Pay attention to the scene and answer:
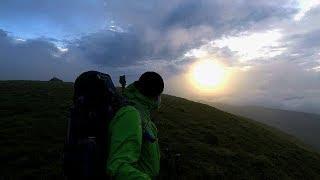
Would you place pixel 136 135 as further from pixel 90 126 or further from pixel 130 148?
pixel 90 126

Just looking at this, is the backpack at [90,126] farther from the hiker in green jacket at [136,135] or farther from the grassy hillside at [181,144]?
the grassy hillside at [181,144]

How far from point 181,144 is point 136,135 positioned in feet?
103

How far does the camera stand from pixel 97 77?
17.2 ft

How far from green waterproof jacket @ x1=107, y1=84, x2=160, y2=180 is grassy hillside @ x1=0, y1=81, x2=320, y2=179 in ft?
65.5

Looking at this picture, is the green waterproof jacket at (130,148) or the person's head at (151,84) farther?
the person's head at (151,84)

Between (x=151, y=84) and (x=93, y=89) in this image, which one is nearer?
(x=93, y=89)

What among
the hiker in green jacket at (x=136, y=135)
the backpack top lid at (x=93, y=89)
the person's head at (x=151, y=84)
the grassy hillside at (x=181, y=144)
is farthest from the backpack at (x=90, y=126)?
the grassy hillside at (x=181, y=144)

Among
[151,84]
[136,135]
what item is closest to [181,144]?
[151,84]

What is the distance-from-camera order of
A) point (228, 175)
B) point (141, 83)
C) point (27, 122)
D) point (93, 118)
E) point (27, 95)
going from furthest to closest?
point (27, 95), point (27, 122), point (228, 175), point (141, 83), point (93, 118)

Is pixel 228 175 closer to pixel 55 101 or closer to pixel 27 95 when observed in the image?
pixel 55 101

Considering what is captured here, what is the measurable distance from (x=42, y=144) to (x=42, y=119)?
8.95m

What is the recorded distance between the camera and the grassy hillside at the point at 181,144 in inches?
1111

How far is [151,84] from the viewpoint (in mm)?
5602

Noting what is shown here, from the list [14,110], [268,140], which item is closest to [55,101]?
[14,110]
